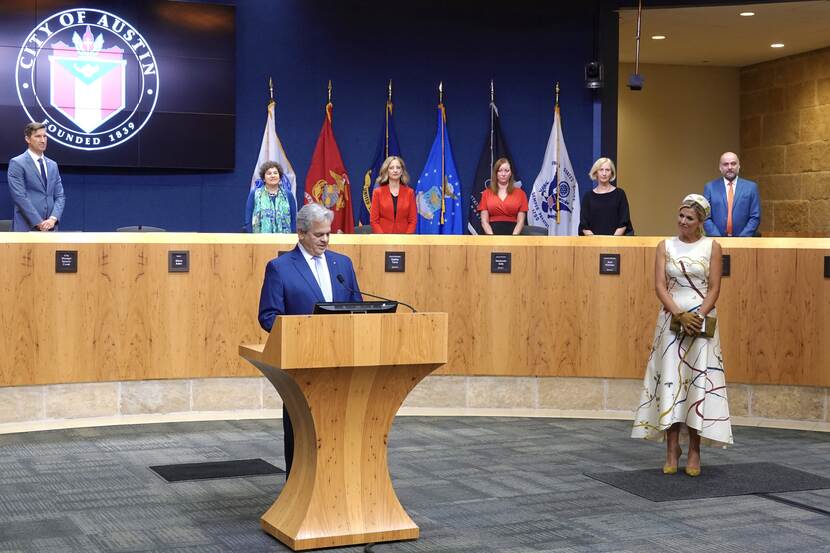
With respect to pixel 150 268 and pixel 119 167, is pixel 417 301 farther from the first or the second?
pixel 119 167

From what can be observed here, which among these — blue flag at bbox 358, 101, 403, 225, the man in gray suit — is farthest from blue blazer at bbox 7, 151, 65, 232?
blue flag at bbox 358, 101, 403, 225

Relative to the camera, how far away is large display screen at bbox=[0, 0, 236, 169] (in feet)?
33.4

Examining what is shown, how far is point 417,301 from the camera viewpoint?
819 centimetres

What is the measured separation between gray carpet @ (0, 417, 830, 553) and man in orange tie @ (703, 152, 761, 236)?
5.96 feet

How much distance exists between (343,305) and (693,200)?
2424mm

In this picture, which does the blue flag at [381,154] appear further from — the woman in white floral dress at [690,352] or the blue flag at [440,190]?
the woman in white floral dress at [690,352]

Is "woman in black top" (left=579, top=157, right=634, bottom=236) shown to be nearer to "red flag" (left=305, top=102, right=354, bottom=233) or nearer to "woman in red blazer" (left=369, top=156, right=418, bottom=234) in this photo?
"woman in red blazer" (left=369, top=156, right=418, bottom=234)

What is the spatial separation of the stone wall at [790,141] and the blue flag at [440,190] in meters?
5.02

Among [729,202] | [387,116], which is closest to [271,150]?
[387,116]

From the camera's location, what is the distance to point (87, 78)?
10398 mm

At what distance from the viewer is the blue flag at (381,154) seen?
11.4 meters

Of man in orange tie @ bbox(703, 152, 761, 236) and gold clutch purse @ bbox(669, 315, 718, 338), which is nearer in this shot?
gold clutch purse @ bbox(669, 315, 718, 338)

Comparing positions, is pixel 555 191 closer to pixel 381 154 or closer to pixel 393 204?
pixel 381 154

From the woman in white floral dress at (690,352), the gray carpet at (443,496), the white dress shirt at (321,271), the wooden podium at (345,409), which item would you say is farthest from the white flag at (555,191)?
the wooden podium at (345,409)
